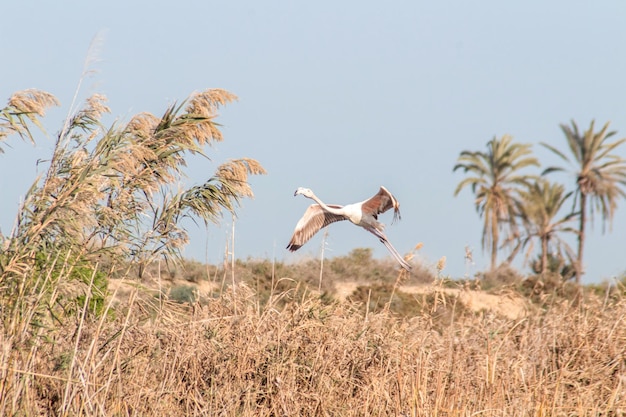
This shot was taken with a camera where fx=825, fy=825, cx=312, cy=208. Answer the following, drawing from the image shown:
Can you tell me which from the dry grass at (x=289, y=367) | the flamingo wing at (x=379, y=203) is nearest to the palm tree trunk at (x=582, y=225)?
the flamingo wing at (x=379, y=203)

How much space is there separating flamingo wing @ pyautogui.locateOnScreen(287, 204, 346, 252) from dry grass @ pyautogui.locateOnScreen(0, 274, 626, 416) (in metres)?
4.71

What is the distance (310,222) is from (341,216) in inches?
23.4

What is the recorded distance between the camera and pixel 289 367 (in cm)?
654

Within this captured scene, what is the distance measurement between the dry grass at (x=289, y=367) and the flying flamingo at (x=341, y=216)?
15.7ft

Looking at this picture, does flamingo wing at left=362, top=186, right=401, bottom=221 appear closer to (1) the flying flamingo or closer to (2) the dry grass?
(1) the flying flamingo

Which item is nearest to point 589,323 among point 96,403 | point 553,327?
point 553,327

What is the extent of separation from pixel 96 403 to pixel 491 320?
3.82 meters

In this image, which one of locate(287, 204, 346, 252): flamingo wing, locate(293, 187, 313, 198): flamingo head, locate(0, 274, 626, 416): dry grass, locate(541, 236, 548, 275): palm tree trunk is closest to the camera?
locate(0, 274, 626, 416): dry grass

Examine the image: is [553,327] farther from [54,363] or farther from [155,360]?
[54,363]

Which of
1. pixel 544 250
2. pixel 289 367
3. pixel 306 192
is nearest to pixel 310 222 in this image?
pixel 306 192

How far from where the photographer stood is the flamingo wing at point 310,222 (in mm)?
12203

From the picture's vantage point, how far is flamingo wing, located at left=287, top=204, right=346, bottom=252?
12203mm

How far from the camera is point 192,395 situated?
6.25m

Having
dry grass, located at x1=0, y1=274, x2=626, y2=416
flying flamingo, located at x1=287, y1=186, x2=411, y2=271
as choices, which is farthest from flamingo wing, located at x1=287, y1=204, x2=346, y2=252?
dry grass, located at x1=0, y1=274, x2=626, y2=416
